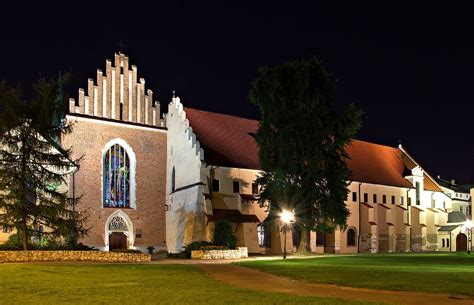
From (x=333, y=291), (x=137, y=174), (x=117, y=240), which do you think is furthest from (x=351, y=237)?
(x=333, y=291)

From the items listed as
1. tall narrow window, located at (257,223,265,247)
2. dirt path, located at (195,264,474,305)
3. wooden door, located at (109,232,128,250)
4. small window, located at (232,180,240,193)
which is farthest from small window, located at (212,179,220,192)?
dirt path, located at (195,264,474,305)

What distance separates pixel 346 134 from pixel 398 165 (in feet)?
88.8

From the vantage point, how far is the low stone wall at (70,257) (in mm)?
31156

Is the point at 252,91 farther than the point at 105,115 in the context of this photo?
No

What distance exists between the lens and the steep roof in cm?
4978

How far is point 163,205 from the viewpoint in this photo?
50.1 meters

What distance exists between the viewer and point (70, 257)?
107 ft

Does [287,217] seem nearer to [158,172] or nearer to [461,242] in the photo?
[158,172]

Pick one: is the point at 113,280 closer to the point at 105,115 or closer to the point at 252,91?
the point at 252,91

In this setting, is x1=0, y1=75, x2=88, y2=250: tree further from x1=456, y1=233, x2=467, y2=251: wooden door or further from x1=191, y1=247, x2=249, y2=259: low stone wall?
x1=456, y1=233, x2=467, y2=251: wooden door

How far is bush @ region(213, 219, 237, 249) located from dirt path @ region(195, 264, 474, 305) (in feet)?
61.5

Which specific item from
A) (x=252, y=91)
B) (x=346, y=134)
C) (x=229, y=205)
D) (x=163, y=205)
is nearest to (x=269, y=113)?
(x=252, y=91)

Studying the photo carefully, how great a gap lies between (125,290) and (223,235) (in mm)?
25728

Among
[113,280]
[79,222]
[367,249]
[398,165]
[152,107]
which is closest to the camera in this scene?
[113,280]
